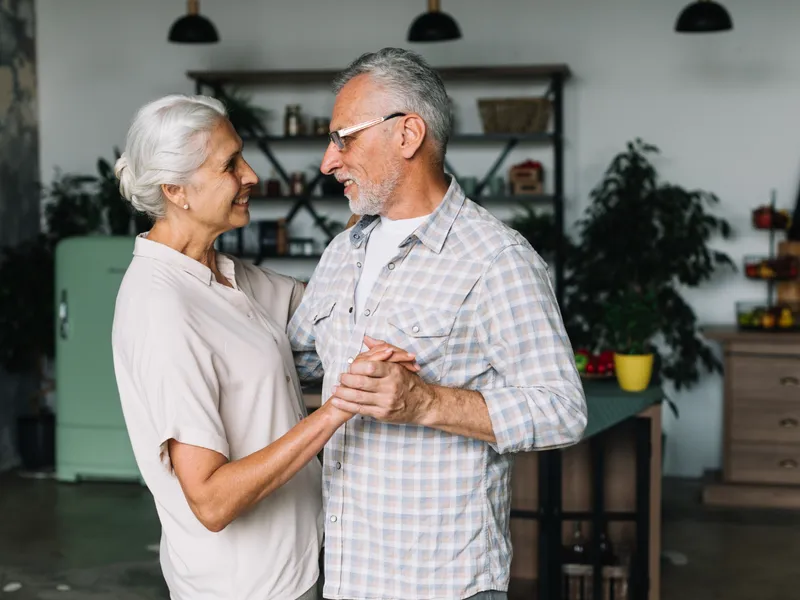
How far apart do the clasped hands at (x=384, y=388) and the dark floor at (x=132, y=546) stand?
10.5ft

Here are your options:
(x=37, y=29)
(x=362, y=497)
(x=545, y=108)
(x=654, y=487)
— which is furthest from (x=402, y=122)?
(x=37, y=29)

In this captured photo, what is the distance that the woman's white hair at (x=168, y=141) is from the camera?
7.02 feet

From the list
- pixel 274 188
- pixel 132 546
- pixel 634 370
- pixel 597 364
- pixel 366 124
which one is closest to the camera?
pixel 366 124

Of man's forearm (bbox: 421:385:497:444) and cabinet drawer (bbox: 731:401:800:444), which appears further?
cabinet drawer (bbox: 731:401:800:444)

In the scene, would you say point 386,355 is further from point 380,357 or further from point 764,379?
point 764,379

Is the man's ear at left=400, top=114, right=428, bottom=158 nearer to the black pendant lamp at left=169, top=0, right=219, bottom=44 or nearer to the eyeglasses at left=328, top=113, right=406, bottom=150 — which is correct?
the eyeglasses at left=328, top=113, right=406, bottom=150

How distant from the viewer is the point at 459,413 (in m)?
1.85

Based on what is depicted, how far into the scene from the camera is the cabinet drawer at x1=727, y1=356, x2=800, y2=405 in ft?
19.5

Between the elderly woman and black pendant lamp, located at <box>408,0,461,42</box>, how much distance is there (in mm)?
3572

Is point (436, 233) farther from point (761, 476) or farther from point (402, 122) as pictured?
point (761, 476)

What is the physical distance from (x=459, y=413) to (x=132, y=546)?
13.0ft

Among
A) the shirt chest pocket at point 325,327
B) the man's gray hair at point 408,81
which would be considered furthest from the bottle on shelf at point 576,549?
the man's gray hair at point 408,81

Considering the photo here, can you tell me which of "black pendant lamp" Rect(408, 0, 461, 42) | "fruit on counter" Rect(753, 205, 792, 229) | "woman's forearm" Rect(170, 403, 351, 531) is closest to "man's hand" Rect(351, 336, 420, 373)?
"woman's forearm" Rect(170, 403, 351, 531)

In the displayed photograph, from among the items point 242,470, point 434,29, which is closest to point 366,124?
point 242,470
